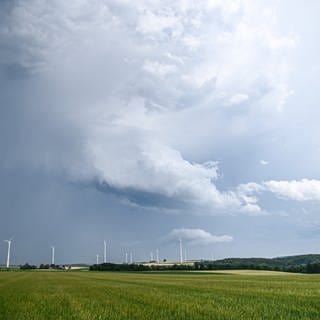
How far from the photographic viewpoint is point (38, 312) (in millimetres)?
21969

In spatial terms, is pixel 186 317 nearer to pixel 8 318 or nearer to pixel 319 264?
pixel 8 318

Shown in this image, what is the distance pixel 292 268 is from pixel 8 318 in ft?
547

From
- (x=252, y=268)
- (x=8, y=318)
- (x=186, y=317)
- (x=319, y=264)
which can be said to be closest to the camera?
(x=186, y=317)

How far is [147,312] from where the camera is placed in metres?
20.4

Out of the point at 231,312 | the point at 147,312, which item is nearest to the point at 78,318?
the point at 147,312

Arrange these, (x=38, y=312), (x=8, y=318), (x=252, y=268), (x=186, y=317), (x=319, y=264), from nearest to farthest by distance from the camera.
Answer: (x=186, y=317), (x=8, y=318), (x=38, y=312), (x=319, y=264), (x=252, y=268)

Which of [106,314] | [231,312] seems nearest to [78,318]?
[106,314]

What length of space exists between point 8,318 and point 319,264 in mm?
153214

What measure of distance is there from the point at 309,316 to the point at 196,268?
606 ft

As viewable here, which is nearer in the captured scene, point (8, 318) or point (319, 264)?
point (8, 318)

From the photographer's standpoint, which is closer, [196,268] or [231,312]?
[231,312]

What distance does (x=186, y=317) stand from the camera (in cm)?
1839

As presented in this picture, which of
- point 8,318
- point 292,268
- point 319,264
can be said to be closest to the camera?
point 8,318

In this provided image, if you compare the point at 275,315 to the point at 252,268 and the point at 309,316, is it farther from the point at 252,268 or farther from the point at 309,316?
the point at 252,268
